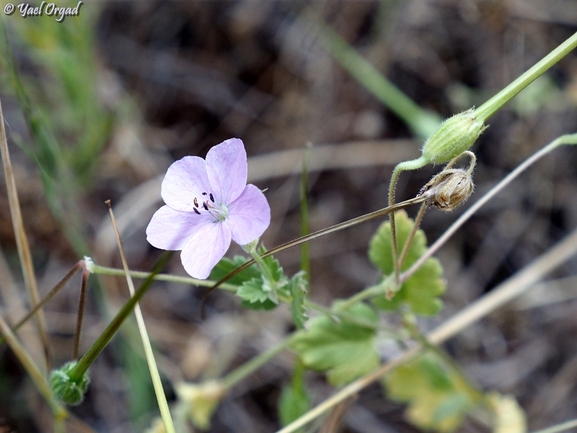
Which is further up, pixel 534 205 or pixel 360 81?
pixel 360 81

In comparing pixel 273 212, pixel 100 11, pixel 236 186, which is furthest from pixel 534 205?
pixel 100 11

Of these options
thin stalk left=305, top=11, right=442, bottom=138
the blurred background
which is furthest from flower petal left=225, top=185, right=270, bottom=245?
thin stalk left=305, top=11, right=442, bottom=138

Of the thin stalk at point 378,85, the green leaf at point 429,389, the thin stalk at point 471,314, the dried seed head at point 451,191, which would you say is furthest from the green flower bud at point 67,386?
the thin stalk at point 378,85

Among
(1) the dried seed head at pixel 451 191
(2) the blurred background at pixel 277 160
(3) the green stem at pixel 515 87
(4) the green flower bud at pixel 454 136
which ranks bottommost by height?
(1) the dried seed head at pixel 451 191

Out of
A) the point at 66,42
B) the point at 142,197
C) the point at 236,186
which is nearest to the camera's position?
the point at 236,186

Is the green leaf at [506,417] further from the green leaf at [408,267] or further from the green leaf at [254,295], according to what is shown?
the green leaf at [254,295]

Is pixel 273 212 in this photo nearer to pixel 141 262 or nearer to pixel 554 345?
pixel 141 262

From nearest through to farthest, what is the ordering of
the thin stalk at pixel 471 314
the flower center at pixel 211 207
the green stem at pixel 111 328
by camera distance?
1. the green stem at pixel 111 328
2. the flower center at pixel 211 207
3. the thin stalk at pixel 471 314
